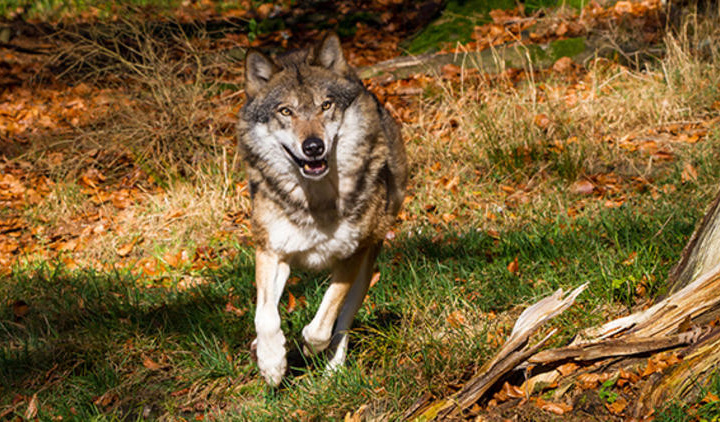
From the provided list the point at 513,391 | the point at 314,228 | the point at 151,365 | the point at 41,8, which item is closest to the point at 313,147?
the point at 314,228

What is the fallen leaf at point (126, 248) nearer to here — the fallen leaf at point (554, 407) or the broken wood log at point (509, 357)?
the broken wood log at point (509, 357)

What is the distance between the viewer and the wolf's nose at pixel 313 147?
12.1 ft

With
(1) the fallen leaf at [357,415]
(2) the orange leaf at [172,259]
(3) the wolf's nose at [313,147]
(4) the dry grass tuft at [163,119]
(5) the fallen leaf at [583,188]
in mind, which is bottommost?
(2) the orange leaf at [172,259]

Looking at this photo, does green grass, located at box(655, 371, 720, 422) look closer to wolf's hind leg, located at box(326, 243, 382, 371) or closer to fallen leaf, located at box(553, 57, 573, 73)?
wolf's hind leg, located at box(326, 243, 382, 371)

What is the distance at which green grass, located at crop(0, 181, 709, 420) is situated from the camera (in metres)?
3.54

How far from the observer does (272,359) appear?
3.67m

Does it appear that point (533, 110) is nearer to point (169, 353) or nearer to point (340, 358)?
point (340, 358)

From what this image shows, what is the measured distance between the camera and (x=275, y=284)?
392 cm

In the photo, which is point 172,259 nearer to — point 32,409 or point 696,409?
point 32,409

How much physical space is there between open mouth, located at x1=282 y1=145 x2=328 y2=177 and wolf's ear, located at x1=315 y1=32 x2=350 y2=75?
734 millimetres

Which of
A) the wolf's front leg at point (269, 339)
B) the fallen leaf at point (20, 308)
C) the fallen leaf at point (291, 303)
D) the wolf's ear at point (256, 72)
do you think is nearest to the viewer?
the wolf's front leg at point (269, 339)

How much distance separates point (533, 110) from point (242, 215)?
3287 mm

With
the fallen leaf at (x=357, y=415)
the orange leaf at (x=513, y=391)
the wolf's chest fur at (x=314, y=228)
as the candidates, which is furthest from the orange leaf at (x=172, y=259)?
the orange leaf at (x=513, y=391)

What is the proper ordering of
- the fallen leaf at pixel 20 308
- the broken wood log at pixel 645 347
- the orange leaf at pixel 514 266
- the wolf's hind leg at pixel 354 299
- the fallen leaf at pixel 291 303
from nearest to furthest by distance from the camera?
the broken wood log at pixel 645 347, the wolf's hind leg at pixel 354 299, the orange leaf at pixel 514 266, the fallen leaf at pixel 291 303, the fallen leaf at pixel 20 308
